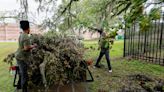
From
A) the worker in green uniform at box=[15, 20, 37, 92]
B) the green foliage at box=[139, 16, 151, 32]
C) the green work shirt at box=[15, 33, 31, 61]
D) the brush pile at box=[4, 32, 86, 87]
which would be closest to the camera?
the green foliage at box=[139, 16, 151, 32]

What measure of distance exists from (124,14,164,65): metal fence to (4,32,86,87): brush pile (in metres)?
6.00

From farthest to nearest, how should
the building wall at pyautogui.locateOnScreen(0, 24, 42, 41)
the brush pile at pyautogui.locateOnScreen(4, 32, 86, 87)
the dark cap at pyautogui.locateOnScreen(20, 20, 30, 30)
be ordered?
the building wall at pyautogui.locateOnScreen(0, 24, 42, 41) → the dark cap at pyautogui.locateOnScreen(20, 20, 30, 30) → the brush pile at pyautogui.locateOnScreen(4, 32, 86, 87)

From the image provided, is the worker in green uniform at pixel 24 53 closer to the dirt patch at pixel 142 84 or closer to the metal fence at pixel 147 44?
the dirt patch at pixel 142 84

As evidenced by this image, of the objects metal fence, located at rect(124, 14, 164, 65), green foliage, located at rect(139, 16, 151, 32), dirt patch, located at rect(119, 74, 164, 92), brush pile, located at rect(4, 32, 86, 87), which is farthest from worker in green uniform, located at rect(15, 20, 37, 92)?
metal fence, located at rect(124, 14, 164, 65)

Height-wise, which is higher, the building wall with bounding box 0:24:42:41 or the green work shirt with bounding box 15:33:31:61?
the building wall with bounding box 0:24:42:41

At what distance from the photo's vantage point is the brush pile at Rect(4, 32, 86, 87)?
4.61 meters

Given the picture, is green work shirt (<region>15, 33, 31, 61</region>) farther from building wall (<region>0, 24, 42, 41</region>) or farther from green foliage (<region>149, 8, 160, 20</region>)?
green foliage (<region>149, 8, 160, 20</region>)

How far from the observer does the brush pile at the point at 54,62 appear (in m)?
4.61

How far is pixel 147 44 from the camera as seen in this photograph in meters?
11.9

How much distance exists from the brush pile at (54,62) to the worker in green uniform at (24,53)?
7.3 inches

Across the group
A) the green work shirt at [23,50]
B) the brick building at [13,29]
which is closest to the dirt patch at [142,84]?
the brick building at [13,29]

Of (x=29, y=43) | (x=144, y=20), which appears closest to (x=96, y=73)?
(x=29, y=43)

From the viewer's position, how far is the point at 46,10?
676cm

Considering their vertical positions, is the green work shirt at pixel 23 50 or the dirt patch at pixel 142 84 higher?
the green work shirt at pixel 23 50
